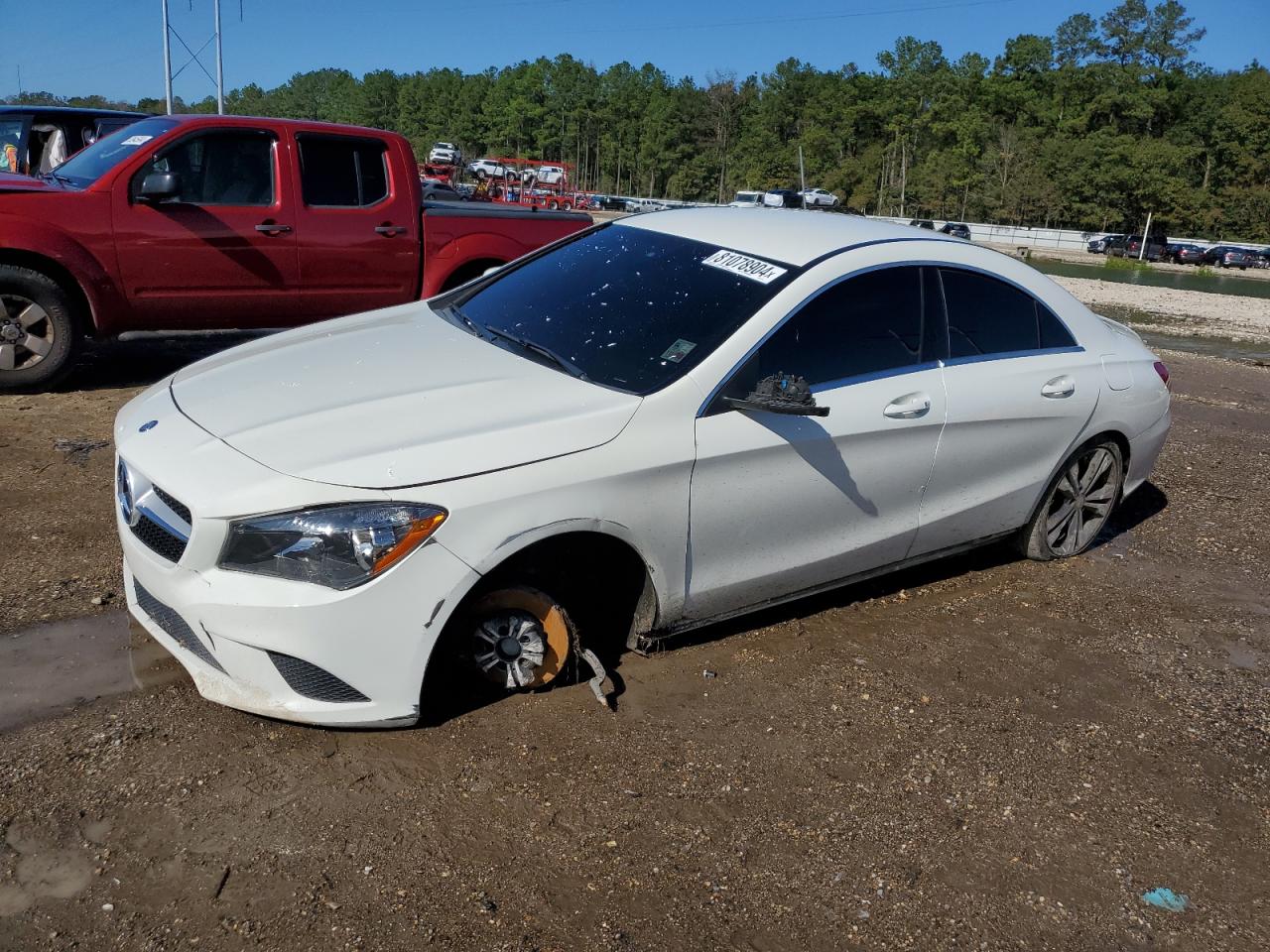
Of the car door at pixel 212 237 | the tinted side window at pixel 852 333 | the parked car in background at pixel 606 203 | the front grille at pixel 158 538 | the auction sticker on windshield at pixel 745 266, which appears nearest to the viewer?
the front grille at pixel 158 538

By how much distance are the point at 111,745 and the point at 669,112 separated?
126 meters

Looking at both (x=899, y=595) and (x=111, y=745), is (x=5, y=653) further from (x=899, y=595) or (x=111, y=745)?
(x=899, y=595)

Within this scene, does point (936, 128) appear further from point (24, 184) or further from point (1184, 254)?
point (24, 184)

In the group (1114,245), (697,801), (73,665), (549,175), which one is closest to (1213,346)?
(697,801)

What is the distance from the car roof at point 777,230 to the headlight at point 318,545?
1981 millimetres

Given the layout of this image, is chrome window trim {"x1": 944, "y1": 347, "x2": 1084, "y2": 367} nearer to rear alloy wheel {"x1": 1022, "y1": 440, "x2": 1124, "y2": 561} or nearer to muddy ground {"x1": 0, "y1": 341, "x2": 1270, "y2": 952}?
rear alloy wheel {"x1": 1022, "y1": 440, "x2": 1124, "y2": 561}

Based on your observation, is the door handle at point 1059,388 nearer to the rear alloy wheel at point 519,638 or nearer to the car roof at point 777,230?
the car roof at point 777,230

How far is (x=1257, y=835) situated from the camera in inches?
126

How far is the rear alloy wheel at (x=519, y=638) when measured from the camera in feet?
10.8

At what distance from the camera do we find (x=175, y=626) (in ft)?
10.2

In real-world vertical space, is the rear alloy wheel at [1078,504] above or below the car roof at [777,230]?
below

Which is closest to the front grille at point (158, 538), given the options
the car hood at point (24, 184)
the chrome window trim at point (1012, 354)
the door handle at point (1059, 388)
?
the chrome window trim at point (1012, 354)

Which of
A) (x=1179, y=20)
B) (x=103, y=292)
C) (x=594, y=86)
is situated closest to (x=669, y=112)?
(x=594, y=86)

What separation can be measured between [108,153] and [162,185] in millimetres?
932
